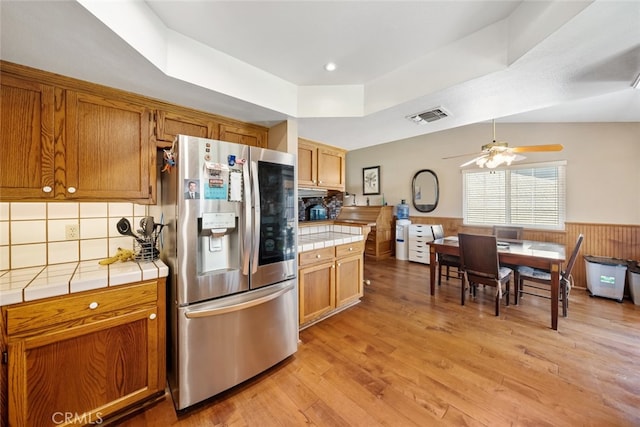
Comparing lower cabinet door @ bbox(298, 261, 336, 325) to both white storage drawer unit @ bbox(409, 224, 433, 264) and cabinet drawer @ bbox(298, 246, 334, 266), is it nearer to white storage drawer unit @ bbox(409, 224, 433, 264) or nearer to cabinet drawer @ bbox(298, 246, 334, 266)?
cabinet drawer @ bbox(298, 246, 334, 266)

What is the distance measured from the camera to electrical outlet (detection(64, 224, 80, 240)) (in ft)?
5.30

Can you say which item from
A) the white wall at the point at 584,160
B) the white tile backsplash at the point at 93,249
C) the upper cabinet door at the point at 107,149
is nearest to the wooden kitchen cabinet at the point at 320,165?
the upper cabinet door at the point at 107,149

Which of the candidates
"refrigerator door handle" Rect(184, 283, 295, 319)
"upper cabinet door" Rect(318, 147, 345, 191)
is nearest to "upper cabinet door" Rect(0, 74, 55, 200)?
"refrigerator door handle" Rect(184, 283, 295, 319)

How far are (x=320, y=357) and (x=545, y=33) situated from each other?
2.63 meters

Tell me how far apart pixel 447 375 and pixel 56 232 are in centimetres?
301

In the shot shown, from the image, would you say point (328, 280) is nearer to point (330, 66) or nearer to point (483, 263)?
point (483, 263)

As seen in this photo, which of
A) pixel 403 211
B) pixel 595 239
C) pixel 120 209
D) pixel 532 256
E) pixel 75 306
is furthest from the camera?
pixel 403 211

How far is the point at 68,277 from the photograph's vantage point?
49.9 inches

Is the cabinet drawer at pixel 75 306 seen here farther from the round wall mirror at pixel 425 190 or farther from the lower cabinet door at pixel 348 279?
the round wall mirror at pixel 425 190

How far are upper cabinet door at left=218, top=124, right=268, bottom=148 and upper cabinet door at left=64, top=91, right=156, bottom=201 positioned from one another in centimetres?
55

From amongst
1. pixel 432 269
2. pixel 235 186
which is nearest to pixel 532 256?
pixel 432 269

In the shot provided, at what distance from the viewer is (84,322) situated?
1.24 m

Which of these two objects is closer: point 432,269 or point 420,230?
point 432,269

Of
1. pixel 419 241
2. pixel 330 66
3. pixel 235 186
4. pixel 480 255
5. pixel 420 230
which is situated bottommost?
pixel 419 241
